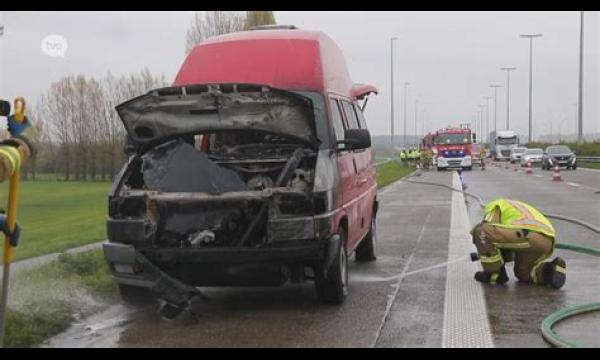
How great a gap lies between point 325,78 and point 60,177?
20.9m

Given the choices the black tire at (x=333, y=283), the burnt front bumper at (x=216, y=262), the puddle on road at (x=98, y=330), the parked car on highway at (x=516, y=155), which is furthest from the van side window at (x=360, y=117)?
the parked car on highway at (x=516, y=155)

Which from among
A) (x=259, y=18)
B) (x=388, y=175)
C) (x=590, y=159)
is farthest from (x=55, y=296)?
(x=590, y=159)

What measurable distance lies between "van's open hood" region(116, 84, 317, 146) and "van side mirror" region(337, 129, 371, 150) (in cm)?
48

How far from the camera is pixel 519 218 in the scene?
24.1 ft

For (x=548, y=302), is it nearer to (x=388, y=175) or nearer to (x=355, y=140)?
(x=355, y=140)

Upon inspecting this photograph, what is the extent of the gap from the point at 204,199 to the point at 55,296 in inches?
76.3

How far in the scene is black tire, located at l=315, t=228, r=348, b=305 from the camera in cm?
638

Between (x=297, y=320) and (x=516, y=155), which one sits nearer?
(x=297, y=320)

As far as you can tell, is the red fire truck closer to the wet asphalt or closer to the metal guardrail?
the metal guardrail

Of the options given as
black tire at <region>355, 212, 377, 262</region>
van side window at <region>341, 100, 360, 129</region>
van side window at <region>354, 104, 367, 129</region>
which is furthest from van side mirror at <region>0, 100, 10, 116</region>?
black tire at <region>355, 212, 377, 262</region>

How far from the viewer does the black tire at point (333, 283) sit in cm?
→ 638

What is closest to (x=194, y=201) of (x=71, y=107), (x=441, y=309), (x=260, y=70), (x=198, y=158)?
(x=198, y=158)

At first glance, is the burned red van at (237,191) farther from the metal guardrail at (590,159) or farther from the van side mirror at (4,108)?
the metal guardrail at (590,159)

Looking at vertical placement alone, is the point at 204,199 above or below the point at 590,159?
above
